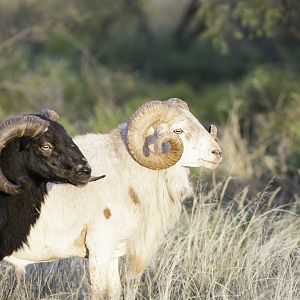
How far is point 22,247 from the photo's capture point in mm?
7227

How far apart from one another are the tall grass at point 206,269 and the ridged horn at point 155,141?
3.26 ft

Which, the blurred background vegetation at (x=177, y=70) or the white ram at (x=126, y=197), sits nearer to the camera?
the white ram at (x=126, y=197)

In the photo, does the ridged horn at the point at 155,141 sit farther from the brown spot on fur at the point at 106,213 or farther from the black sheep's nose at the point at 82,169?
the black sheep's nose at the point at 82,169

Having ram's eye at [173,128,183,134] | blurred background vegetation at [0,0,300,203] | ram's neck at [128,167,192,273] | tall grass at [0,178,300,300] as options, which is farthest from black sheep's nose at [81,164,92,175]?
blurred background vegetation at [0,0,300,203]

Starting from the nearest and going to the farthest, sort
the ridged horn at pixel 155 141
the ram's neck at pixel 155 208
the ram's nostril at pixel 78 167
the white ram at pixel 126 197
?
1. the ram's nostril at pixel 78 167
2. the white ram at pixel 126 197
3. the ridged horn at pixel 155 141
4. the ram's neck at pixel 155 208

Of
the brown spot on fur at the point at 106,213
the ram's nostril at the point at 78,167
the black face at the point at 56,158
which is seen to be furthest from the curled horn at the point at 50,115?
the brown spot on fur at the point at 106,213

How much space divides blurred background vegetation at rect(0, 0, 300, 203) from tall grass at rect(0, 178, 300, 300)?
989 millimetres

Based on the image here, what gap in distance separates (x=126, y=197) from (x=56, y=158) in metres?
0.80

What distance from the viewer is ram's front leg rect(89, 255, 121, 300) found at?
24.2 ft

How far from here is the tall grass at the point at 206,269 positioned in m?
7.78

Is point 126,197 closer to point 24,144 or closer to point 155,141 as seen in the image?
point 155,141

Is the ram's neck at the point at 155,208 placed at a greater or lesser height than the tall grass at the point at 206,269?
greater

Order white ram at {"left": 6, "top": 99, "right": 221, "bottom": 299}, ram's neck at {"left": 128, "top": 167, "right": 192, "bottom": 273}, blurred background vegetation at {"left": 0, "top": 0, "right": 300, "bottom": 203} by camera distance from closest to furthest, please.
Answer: white ram at {"left": 6, "top": 99, "right": 221, "bottom": 299} < ram's neck at {"left": 128, "top": 167, "right": 192, "bottom": 273} < blurred background vegetation at {"left": 0, "top": 0, "right": 300, "bottom": 203}

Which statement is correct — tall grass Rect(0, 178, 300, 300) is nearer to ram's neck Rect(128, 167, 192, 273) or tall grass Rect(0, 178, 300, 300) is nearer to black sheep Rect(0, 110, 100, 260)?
ram's neck Rect(128, 167, 192, 273)
